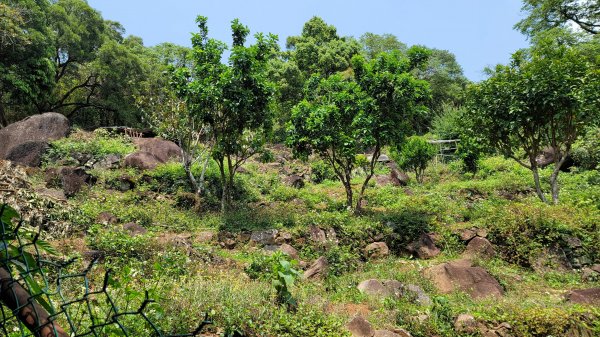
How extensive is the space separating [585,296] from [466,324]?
238 centimetres

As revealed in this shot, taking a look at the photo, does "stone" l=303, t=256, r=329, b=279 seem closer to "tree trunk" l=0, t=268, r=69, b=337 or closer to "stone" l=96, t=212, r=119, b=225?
"stone" l=96, t=212, r=119, b=225

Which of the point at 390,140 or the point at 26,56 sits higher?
the point at 26,56

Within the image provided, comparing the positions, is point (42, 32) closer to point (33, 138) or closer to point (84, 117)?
point (33, 138)

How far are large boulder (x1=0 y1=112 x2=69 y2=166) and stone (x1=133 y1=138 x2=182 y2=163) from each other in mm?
2987

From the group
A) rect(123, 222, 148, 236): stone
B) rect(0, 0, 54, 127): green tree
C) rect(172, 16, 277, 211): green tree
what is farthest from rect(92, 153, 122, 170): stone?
rect(0, 0, 54, 127): green tree

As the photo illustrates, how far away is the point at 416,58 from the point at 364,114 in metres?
2.11

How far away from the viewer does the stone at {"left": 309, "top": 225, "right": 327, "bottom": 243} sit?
921 cm

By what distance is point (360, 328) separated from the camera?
485cm

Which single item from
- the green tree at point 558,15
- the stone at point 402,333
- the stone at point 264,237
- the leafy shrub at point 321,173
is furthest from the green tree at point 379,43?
the stone at point 402,333

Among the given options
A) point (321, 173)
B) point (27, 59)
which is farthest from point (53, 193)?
point (321, 173)

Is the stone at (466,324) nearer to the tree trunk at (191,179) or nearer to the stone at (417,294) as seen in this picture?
the stone at (417,294)

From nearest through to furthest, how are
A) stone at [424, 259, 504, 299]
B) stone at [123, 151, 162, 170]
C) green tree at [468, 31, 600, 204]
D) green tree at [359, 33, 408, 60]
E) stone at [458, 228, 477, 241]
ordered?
stone at [424, 259, 504, 299] < stone at [458, 228, 477, 241] < green tree at [468, 31, 600, 204] < stone at [123, 151, 162, 170] < green tree at [359, 33, 408, 60]

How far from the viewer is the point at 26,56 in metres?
16.4

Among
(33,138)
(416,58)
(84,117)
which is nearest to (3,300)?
(416,58)
